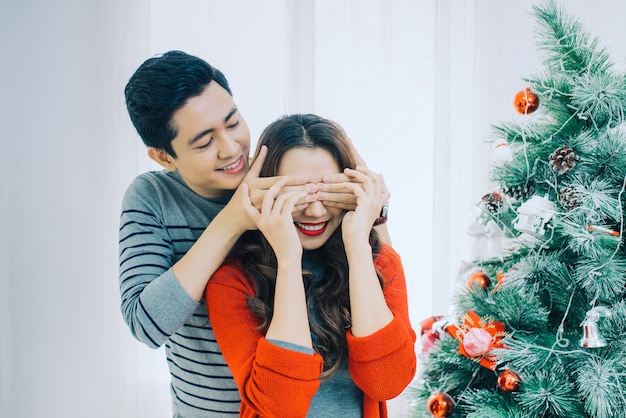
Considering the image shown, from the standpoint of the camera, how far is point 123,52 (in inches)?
86.4

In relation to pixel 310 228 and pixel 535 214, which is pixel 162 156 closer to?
pixel 310 228

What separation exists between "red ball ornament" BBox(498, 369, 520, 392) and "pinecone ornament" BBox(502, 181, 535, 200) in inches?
17.0

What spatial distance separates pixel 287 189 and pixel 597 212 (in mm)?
722

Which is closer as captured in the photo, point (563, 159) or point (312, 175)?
point (312, 175)

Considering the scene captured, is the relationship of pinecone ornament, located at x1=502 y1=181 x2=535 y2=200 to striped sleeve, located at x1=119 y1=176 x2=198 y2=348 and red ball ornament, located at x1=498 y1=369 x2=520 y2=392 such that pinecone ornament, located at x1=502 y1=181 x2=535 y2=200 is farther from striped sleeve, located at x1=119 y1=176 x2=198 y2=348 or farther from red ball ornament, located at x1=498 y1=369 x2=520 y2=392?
striped sleeve, located at x1=119 y1=176 x2=198 y2=348

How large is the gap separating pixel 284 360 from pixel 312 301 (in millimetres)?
188

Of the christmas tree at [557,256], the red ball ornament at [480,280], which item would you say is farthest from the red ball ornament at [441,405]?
the red ball ornament at [480,280]

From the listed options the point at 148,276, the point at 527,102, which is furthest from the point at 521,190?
A: the point at 148,276

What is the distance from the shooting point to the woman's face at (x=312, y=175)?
1.03m

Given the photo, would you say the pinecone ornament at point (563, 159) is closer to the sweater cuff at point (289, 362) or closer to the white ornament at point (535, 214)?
the white ornament at point (535, 214)

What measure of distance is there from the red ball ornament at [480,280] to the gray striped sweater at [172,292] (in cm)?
74

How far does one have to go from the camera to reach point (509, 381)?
1320mm

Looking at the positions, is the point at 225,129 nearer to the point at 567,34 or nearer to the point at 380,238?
the point at 380,238

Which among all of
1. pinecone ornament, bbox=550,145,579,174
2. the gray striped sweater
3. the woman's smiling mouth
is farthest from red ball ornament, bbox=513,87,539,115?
the gray striped sweater
